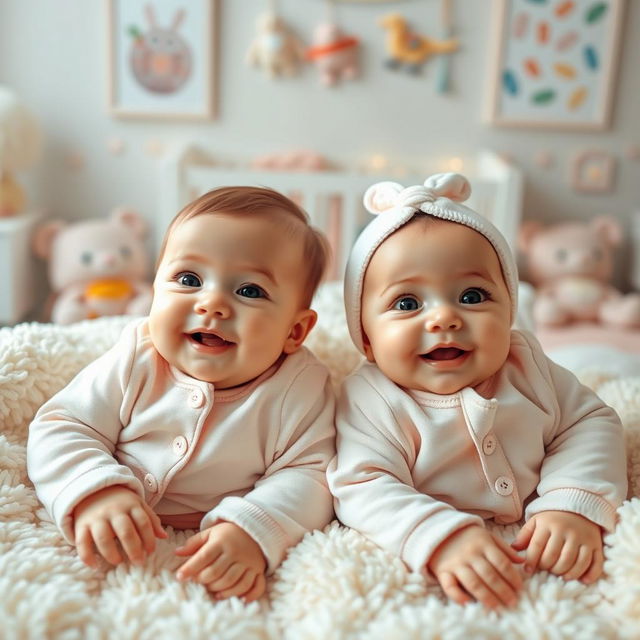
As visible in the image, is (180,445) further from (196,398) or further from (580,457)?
(580,457)

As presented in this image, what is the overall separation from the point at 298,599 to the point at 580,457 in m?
0.38

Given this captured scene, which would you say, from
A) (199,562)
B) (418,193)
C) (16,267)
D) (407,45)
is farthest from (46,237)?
(199,562)

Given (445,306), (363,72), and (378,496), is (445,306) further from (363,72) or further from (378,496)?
(363,72)

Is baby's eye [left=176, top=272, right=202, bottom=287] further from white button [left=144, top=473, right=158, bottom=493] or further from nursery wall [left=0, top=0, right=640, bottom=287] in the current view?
nursery wall [left=0, top=0, right=640, bottom=287]

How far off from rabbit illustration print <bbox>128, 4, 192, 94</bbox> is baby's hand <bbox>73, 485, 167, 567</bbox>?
218cm

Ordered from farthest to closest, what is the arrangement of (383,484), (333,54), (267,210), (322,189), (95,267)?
(333,54)
(95,267)
(322,189)
(267,210)
(383,484)

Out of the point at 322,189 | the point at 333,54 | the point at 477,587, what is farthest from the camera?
the point at 333,54

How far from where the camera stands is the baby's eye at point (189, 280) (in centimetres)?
91

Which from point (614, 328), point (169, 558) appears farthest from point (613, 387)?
point (614, 328)

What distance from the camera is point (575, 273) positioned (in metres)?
2.66

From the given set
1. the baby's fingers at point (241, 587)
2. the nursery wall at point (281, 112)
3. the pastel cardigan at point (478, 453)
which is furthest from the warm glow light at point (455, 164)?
the baby's fingers at point (241, 587)

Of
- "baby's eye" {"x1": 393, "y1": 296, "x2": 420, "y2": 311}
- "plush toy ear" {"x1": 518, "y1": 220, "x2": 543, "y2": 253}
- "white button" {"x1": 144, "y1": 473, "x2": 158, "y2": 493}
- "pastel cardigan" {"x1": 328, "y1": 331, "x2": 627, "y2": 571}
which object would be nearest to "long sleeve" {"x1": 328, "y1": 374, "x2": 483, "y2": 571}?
"pastel cardigan" {"x1": 328, "y1": 331, "x2": 627, "y2": 571}

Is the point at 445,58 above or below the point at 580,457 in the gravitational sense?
above

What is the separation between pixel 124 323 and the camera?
1.25m
